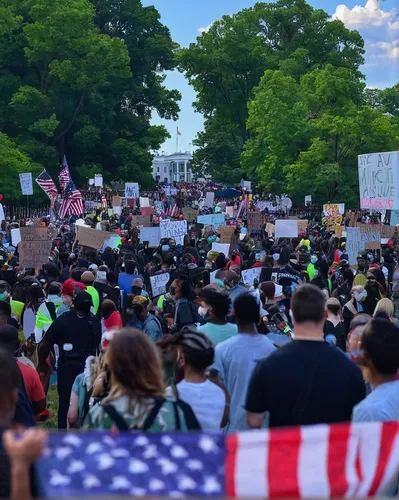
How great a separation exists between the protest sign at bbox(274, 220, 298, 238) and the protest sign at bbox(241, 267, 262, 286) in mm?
8028

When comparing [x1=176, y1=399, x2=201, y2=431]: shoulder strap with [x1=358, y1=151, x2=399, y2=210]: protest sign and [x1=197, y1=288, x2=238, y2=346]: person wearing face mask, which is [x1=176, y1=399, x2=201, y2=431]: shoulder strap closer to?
[x1=197, y1=288, x2=238, y2=346]: person wearing face mask

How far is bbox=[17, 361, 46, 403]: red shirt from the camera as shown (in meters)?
5.83

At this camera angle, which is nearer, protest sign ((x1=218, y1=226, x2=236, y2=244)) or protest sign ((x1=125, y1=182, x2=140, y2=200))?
protest sign ((x1=218, y1=226, x2=236, y2=244))

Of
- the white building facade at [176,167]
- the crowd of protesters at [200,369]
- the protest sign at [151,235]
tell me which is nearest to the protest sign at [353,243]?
the protest sign at [151,235]

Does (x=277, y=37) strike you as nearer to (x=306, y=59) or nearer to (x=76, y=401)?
(x=306, y=59)

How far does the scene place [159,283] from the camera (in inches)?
505

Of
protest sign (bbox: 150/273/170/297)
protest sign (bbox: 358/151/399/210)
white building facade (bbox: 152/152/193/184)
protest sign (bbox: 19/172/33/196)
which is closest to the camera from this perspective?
protest sign (bbox: 358/151/399/210)

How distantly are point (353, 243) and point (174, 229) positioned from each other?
4.12 metres

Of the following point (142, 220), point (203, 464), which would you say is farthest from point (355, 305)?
point (142, 220)

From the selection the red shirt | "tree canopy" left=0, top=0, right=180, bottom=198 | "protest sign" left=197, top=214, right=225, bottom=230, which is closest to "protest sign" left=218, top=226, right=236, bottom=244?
"protest sign" left=197, top=214, right=225, bottom=230

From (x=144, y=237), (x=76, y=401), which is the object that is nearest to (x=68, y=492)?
(x=76, y=401)

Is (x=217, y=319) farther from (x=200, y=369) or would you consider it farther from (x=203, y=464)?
A: (x=203, y=464)

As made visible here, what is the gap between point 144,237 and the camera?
62.5ft

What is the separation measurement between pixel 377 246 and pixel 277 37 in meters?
54.7
